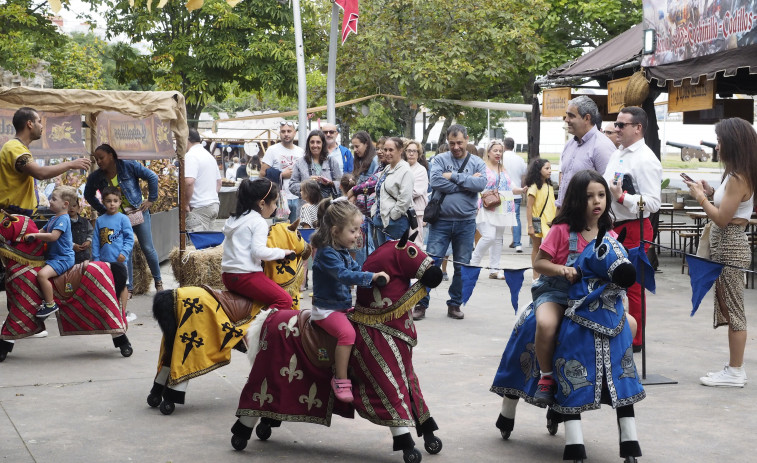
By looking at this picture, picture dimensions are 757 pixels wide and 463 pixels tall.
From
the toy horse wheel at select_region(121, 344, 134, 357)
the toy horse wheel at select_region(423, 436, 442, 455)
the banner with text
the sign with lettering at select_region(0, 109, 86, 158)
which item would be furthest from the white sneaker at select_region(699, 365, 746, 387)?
the sign with lettering at select_region(0, 109, 86, 158)

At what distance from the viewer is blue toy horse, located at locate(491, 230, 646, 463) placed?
472 centimetres

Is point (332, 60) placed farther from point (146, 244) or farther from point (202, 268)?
point (202, 268)

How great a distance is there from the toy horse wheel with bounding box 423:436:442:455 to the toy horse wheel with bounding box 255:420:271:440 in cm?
94

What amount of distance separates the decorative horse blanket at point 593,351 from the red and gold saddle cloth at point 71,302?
13.8 ft

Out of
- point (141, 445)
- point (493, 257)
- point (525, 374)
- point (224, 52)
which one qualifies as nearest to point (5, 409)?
point (141, 445)

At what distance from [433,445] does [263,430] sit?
40.0 inches

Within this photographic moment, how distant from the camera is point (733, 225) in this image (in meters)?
6.67

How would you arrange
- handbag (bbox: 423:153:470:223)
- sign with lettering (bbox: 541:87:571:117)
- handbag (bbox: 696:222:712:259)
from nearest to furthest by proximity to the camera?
handbag (bbox: 696:222:712:259) < handbag (bbox: 423:153:470:223) < sign with lettering (bbox: 541:87:571:117)

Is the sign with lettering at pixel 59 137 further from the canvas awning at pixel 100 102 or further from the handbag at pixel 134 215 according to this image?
the handbag at pixel 134 215

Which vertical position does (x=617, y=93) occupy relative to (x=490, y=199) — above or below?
above

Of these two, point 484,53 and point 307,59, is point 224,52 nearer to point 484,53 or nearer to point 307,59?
point 307,59

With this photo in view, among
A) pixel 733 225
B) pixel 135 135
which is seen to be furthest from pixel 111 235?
pixel 733 225

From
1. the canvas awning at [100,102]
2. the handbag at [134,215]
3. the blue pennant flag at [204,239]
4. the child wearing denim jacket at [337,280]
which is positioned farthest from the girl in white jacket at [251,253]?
the canvas awning at [100,102]

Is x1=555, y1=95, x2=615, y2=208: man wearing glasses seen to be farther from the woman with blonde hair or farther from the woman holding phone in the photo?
the woman with blonde hair
